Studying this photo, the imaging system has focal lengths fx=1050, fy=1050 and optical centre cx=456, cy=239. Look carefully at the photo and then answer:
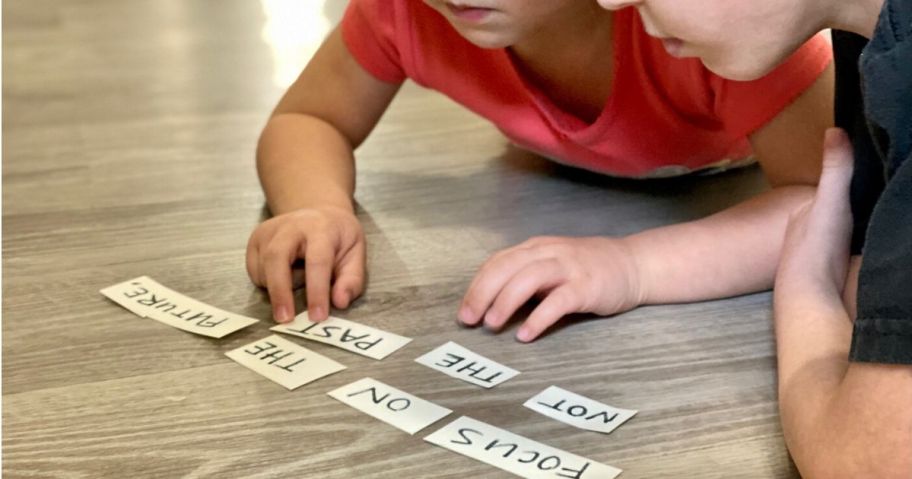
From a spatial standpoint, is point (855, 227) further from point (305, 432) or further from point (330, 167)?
point (330, 167)

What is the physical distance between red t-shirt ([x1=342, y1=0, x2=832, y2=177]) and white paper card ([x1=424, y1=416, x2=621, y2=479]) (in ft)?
1.10

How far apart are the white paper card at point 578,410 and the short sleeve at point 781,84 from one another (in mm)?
275

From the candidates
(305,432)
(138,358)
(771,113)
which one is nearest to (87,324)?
(138,358)

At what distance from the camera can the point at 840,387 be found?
545mm

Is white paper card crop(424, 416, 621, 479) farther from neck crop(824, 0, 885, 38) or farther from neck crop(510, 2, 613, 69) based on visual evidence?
neck crop(510, 2, 613, 69)

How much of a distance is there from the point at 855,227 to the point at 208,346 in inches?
A: 18.5

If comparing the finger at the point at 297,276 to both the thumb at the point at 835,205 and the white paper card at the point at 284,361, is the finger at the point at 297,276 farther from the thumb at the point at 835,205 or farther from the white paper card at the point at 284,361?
the thumb at the point at 835,205

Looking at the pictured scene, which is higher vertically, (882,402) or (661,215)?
(882,402)

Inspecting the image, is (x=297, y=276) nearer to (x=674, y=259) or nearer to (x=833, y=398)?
(x=674, y=259)

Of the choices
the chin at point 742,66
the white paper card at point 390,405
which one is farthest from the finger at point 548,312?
the chin at point 742,66

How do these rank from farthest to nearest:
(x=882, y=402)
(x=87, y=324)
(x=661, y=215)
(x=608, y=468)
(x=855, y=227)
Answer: (x=661, y=215) < (x=87, y=324) < (x=855, y=227) < (x=608, y=468) < (x=882, y=402)

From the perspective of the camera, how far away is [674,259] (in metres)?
0.81

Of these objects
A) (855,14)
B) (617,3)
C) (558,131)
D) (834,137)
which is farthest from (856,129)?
(558,131)

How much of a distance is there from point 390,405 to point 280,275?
0.19 meters
